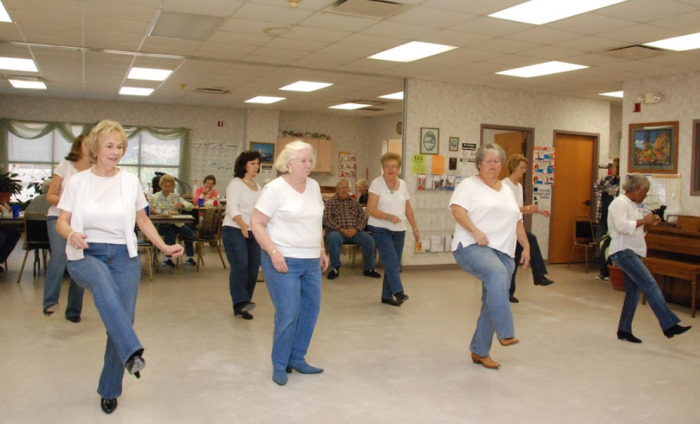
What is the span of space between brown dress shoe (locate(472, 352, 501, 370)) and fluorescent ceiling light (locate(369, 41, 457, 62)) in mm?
3567

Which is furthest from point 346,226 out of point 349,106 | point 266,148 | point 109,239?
point 266,148

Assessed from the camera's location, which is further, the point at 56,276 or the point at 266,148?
the point at 266,148

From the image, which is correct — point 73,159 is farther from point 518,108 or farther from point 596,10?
point 518,108

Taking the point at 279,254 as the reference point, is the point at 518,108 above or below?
above

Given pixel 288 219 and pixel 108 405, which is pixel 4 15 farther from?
pixel 108 405

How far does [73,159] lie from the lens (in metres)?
4.98

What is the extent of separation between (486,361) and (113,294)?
2582mm

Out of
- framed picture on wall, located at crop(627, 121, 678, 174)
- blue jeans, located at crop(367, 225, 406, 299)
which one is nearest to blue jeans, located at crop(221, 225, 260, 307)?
blue jeans, located at crop(367, 225, 406, 299)

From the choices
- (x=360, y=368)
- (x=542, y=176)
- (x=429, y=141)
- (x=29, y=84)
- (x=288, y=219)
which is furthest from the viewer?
(x=29, y=84)

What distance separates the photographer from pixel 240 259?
5.44m

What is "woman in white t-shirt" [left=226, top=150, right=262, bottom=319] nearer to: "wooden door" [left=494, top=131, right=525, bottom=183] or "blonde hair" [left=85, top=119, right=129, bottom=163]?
"blonde hair" [left=85, top=119, right=129, bottom=163]

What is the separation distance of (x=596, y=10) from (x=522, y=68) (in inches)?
110

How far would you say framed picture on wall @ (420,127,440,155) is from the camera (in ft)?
29.4

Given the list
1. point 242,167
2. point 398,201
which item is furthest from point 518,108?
point 242,167
